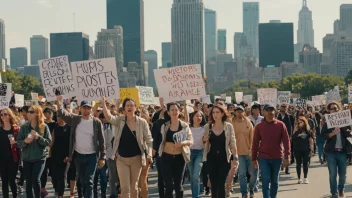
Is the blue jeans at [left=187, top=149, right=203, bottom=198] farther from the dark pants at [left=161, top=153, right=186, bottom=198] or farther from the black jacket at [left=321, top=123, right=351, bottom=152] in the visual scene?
the black jacket at [left=321, top=123, right=351, bottom=152]

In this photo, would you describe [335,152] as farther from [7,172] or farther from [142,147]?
[7,172]

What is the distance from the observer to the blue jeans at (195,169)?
1405cm

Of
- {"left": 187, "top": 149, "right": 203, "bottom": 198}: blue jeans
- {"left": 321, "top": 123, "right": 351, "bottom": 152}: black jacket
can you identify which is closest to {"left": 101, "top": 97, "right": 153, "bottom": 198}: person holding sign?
{"left": 187, "top": 149, "right": 203, "bottom": 198}: blue jeans

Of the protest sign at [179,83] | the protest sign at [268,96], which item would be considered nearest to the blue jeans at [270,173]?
the protest sign at [179,83]

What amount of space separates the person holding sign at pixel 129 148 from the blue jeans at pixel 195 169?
86.8 inches

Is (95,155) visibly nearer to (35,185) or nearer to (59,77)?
(35,185)

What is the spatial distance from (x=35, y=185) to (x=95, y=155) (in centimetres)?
111

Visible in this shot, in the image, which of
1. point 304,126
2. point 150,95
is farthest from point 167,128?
point 150,95

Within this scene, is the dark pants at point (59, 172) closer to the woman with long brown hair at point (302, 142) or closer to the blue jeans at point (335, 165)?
the blue jeans at point (335, 165)

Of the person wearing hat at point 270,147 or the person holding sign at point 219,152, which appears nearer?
the person holding sign at point 219,152

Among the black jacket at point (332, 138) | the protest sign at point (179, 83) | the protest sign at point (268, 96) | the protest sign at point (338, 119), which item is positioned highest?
the protest sign at point (179, 83)

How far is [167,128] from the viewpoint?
12.3 meters

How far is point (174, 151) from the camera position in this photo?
12.2 meters

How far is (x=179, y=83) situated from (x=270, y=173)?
14.1 feet
